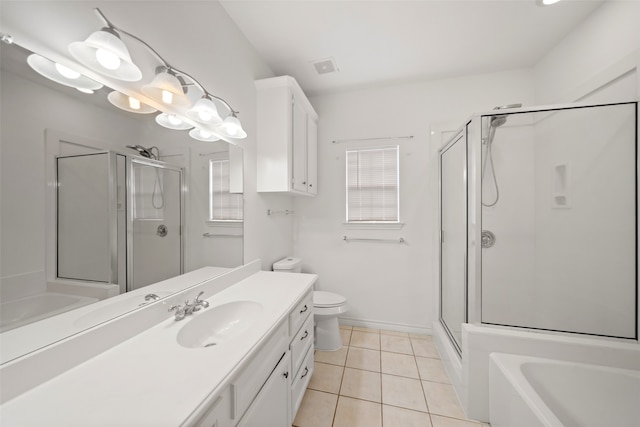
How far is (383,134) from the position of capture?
2525 millimetres

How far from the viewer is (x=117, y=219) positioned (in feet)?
3.07

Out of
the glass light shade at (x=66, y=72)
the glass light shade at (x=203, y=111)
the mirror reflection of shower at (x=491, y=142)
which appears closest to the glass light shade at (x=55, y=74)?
the glass light shade at (x=66, y=72)

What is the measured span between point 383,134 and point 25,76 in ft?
8.03

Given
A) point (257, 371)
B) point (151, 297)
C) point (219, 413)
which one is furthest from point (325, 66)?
point (219, 413)

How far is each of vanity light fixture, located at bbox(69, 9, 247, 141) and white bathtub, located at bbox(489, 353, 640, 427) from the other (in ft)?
6.97

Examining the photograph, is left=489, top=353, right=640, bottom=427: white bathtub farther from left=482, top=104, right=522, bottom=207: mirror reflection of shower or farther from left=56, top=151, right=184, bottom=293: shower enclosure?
left=56, top=151, right=184, bottom=293: shower enclosure

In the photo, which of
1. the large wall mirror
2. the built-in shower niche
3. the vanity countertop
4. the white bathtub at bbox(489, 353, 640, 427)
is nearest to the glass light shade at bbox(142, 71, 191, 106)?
the large wall mirror

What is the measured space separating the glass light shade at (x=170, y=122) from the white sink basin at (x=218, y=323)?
0.95m

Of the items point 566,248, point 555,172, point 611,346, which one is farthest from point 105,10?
point 611,346

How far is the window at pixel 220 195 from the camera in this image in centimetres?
146

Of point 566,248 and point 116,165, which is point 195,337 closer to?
point 116,165

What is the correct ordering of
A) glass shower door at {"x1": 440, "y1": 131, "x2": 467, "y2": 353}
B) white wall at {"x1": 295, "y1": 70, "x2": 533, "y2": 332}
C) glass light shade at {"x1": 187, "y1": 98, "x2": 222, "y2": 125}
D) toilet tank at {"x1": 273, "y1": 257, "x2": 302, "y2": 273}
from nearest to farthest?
glass light shade at {"x1": 187, "y1": 98, "x2": 222, "y2": 125}
glass shower door at {"x1": 440, "y1": 131, "x2": 467, "y2": 353}
toilet tank at {"x1": 273, "y1": 257, "x2": 302, "y2": 273}
white wall at {"x1": 295, "y1": 70, "x2": 533, "y2": 332}

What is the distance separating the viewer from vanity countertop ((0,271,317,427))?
1.85 feet

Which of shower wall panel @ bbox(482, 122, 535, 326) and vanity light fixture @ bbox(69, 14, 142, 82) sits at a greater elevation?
vanity light fixture @ bbox(69, 14, 142, 82)
